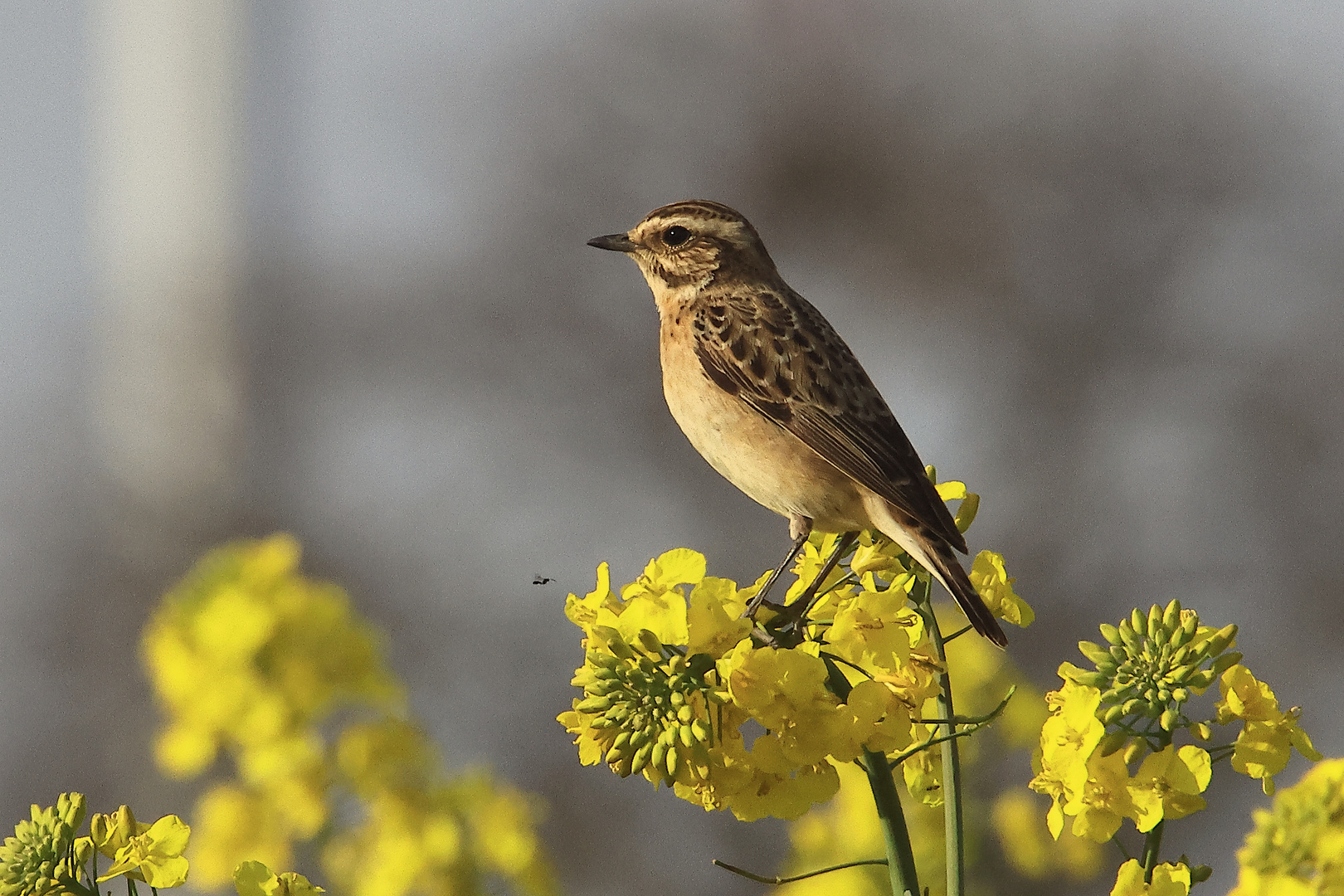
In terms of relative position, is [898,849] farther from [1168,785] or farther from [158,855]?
[158,855]

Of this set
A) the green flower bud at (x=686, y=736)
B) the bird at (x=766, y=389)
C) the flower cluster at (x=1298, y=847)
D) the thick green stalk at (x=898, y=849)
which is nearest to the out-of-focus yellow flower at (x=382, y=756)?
the bird at (x=766, y=389)

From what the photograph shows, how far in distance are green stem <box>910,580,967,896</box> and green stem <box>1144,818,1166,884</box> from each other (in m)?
0.23

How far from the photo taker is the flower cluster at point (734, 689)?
1883mm

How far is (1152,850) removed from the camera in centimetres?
188

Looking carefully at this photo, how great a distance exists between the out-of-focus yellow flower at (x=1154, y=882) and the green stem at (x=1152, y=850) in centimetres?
A: 2

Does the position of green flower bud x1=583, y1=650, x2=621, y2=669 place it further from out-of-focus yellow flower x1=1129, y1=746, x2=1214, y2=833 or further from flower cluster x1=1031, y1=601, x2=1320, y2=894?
out-of-focus yellow flower x1=1129, y1=746, x2=1214, y2=833

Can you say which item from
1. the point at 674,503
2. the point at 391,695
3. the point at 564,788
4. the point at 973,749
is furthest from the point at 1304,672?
the point at 391,695

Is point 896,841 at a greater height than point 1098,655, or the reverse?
point 1098,655

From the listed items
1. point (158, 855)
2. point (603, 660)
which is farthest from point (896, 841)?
point (158, 855)

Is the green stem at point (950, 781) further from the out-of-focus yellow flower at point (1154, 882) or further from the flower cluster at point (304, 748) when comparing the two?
the flower cluster at point (304, 748)

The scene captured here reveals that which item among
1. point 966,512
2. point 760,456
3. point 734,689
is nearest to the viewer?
point 734,689

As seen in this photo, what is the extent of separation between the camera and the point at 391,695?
3.18 meters

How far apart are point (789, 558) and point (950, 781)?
3.34ft

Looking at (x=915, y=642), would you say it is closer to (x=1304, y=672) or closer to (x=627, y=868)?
(x=627, y=868)
